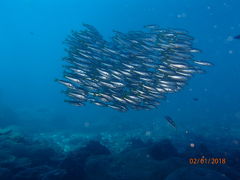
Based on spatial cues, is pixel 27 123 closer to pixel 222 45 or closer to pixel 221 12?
pixel 221 12

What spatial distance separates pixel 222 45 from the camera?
9919cm

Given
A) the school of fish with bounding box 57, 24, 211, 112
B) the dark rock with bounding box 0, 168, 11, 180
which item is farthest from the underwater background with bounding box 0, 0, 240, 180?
the school of fish with bounding box 57, 24, 211, 112

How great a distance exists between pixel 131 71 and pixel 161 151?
3.91 meters

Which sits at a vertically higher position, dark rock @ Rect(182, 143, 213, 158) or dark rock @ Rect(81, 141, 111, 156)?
Answer: dark rock @ Rect(182, 143, 213, 158)

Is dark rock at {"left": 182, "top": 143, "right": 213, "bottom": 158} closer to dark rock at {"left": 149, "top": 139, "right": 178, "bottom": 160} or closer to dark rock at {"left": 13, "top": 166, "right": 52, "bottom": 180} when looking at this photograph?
dark rock at {"left": 149, "top": 139, "right": 178, "bottom": 160}

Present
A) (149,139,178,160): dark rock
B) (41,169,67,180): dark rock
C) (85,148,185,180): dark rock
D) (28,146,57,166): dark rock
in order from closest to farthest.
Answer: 1. (41,169,67,180): dark rock
2. (85,148,185,180): dark rock
3. (149,139,178,160): dark rock
4. (28,146,57,166): dark rock

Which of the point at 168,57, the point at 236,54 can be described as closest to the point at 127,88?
the point at 168,57

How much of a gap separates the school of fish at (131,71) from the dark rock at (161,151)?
6.38 feet

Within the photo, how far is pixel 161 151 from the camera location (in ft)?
35.7

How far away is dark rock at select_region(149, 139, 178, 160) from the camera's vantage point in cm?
1052

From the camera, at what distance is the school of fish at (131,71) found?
10008 mm

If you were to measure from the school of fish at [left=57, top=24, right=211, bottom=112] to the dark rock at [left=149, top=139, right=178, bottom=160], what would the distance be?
Answer: 76.6 inches

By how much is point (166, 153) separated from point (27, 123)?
66.5ft

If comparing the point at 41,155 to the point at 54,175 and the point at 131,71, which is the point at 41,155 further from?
the point at 131,71
